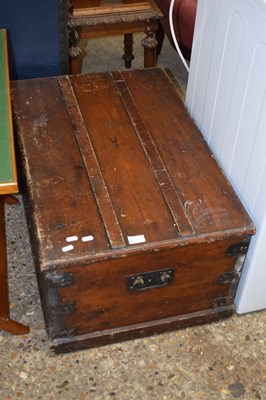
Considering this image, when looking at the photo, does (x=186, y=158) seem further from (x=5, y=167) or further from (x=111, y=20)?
(x=111, y=20)

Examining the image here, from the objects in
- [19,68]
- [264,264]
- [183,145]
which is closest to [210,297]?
[264,264]

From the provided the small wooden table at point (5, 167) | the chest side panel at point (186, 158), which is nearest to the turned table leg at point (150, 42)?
the chest side panel at point (186, 158)

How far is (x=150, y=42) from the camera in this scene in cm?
232

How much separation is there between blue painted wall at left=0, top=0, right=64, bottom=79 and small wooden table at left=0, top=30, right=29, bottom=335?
0.15 metres

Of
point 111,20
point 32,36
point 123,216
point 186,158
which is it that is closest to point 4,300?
point 123,216

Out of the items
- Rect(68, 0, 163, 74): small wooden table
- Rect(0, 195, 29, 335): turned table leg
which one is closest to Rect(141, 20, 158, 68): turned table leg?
Result: Rect(68, 0, 163, 74): small wooden table

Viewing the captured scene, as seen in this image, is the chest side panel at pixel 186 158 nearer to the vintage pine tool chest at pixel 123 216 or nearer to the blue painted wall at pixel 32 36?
the vintage pine tool chest at pixel 123 216

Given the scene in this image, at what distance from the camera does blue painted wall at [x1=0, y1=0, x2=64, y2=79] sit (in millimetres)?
1920

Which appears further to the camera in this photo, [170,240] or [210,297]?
[210,297]

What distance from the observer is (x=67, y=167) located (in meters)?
1.65

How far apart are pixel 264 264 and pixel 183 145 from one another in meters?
0.42

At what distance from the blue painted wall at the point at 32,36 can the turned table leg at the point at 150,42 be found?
0.41 m

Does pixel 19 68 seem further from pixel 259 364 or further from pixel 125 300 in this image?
pixel 259 364

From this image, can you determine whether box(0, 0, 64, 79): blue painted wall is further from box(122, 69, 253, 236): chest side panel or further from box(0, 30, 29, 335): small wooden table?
box(122, 69, 253, 236): chest side panel
